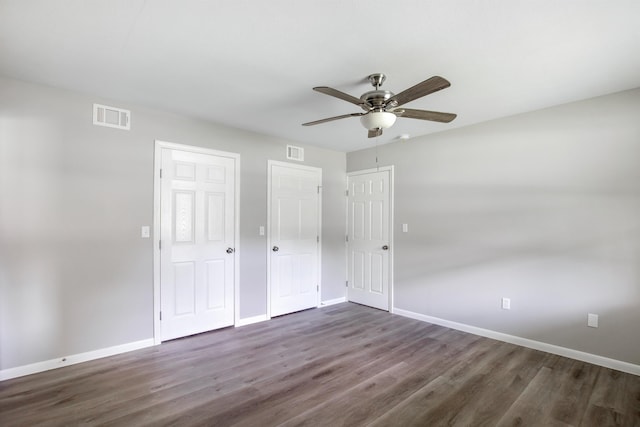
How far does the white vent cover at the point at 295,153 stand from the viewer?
4422 mm

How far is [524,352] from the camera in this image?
3096mm

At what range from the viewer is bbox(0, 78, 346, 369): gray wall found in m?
2.53

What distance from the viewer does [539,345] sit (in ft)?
10.3

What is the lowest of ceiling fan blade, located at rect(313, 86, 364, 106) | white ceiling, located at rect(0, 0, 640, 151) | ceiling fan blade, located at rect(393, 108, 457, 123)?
ceiling fan blade, located at rect(393, 108, 457, 123)

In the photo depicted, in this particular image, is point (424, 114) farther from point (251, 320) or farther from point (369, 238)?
point (251, 320)

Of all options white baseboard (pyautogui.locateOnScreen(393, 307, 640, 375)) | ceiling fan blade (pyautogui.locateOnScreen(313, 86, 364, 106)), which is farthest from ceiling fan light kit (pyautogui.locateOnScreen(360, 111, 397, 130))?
white baseboard (pyautogui.locateOnScreen(393, 307, 640, 375))

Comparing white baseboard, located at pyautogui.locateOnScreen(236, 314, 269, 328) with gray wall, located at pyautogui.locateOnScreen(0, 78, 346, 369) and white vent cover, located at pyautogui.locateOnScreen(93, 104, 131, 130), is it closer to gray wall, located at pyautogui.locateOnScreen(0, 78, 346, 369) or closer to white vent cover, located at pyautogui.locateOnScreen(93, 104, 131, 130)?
gray wall, located at pyautogui.locateOnScreen(0, 78, 346, 369)

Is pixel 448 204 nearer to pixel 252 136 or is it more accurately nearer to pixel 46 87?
pixel 252 136

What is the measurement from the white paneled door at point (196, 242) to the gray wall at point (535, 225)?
240 centimetres

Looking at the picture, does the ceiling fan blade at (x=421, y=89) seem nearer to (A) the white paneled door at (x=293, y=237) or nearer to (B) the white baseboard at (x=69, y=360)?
(A) the white paneled door at (x=293, y=237)

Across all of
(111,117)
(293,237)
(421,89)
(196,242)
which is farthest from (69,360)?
(421,89)

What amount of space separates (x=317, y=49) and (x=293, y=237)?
2.82m

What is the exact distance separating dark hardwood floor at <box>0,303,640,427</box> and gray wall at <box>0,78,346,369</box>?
356 mm

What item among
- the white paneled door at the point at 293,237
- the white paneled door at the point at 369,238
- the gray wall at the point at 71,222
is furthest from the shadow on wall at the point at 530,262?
the gray wall at the point at 71,222
